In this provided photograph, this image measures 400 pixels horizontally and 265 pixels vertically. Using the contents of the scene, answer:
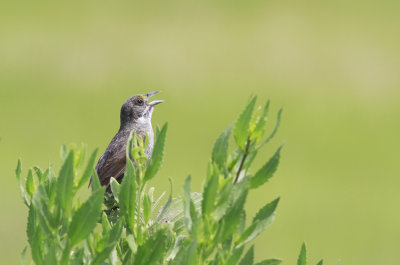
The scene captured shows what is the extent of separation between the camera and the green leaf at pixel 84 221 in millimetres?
1601

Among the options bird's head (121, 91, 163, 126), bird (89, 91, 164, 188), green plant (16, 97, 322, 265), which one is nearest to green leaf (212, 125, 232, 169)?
green plant (16, 97, 322, 265)

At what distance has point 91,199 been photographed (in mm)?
1593

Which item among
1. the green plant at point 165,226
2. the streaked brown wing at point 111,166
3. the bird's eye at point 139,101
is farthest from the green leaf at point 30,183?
the bird's eye at point 139,101

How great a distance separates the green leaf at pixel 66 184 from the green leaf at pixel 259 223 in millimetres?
271

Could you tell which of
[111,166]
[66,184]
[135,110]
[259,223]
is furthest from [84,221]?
[135,110]

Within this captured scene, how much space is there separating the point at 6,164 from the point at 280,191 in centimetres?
567

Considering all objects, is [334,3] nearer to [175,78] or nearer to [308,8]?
[308,8]

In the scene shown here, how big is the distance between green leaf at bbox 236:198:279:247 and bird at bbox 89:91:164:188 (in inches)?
117

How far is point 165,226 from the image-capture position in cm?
172

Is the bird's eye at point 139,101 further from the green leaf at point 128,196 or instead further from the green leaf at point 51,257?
the green leaf at point 51,257

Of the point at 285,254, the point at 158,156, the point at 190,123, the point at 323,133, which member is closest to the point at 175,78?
the point at 190,123

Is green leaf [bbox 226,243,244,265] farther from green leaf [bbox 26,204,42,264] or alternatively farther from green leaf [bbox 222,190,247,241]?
green leaf [bbox 26,204,42,264]

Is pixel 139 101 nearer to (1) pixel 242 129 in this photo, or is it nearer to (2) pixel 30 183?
(2) pixel 30 183

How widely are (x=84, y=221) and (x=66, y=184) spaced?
0.06m
